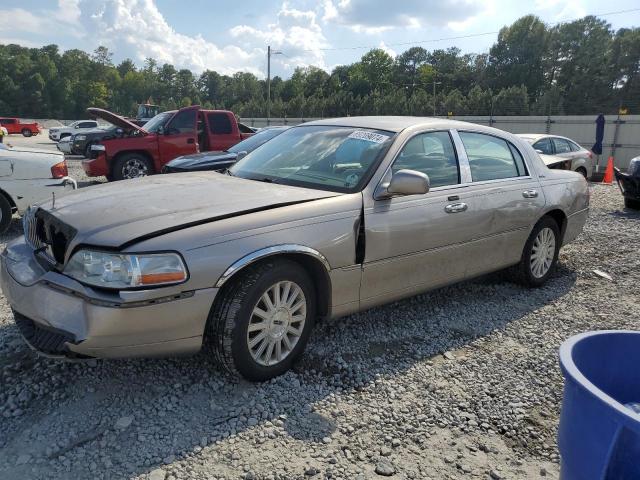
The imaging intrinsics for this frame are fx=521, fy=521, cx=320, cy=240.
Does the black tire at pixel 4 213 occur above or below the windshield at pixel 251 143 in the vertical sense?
below

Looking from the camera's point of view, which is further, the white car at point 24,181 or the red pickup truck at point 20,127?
the red pickup truck at point 20,127

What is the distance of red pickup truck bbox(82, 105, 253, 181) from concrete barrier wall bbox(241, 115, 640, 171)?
10.6m

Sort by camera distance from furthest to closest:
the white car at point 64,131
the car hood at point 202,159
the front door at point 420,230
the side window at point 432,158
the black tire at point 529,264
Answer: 1. the white car at point 64,131
2. the car hood at point 202,159
3. the black tire at point 529,264
4. the side window at point 432,158
5. the front door at point 420,230

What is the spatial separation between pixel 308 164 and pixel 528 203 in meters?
2.19

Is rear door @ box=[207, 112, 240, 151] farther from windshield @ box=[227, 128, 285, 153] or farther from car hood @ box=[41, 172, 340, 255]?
car hood @ box=[41, 172, 340, 255]

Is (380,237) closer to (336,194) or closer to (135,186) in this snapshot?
(336,194)

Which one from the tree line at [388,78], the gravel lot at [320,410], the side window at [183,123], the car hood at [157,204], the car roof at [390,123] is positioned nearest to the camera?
the gravel lot at [320,410]

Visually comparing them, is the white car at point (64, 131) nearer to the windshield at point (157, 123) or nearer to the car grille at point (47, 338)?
the windshield at point (157, 123)

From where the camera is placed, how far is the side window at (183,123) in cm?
1179

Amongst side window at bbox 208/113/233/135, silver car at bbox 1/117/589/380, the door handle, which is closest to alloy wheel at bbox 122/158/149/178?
side window at bbox 208/113/233/135

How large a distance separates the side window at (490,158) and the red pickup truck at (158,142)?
835 cm

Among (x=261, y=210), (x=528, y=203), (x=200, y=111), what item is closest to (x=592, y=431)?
(x=261, y=210)

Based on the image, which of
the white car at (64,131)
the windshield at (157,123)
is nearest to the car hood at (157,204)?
the windshield at (157,123)

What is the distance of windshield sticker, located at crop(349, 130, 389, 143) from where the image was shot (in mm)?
3929
